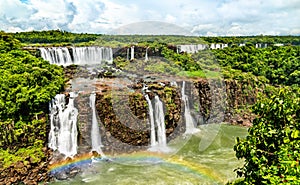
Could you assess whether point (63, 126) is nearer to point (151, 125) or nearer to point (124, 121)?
point (124, 121)

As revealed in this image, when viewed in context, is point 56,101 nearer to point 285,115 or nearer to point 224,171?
point 224,171

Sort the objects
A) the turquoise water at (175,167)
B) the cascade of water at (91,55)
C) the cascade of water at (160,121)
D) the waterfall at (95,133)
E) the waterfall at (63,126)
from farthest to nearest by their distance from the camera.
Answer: the cascade of water at (91,55) → the cascade of water at (160,121) → the waterfall at (95,133) → the waterfall at (63,126) → the turquoise water at (175,167)

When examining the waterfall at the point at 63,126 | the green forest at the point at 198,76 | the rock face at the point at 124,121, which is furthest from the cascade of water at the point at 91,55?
the waterfall at the point at 63,126

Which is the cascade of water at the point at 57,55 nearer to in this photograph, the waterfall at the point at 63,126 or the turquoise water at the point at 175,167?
the waterfall at the point at 63,126

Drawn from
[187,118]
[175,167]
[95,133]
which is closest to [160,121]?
[187,118]

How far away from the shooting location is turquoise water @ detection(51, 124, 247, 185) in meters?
9.55

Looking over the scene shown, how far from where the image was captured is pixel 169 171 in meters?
10.1

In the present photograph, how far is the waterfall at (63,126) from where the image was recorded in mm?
11445

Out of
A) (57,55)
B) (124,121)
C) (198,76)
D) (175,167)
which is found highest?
(57,55)

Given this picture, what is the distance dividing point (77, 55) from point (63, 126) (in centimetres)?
982

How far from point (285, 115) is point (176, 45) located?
22258 millimetres

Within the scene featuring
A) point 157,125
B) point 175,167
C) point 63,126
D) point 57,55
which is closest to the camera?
point 175,167

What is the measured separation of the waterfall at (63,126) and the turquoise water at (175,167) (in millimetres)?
1575

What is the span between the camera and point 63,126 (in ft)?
Answer: 38.2
